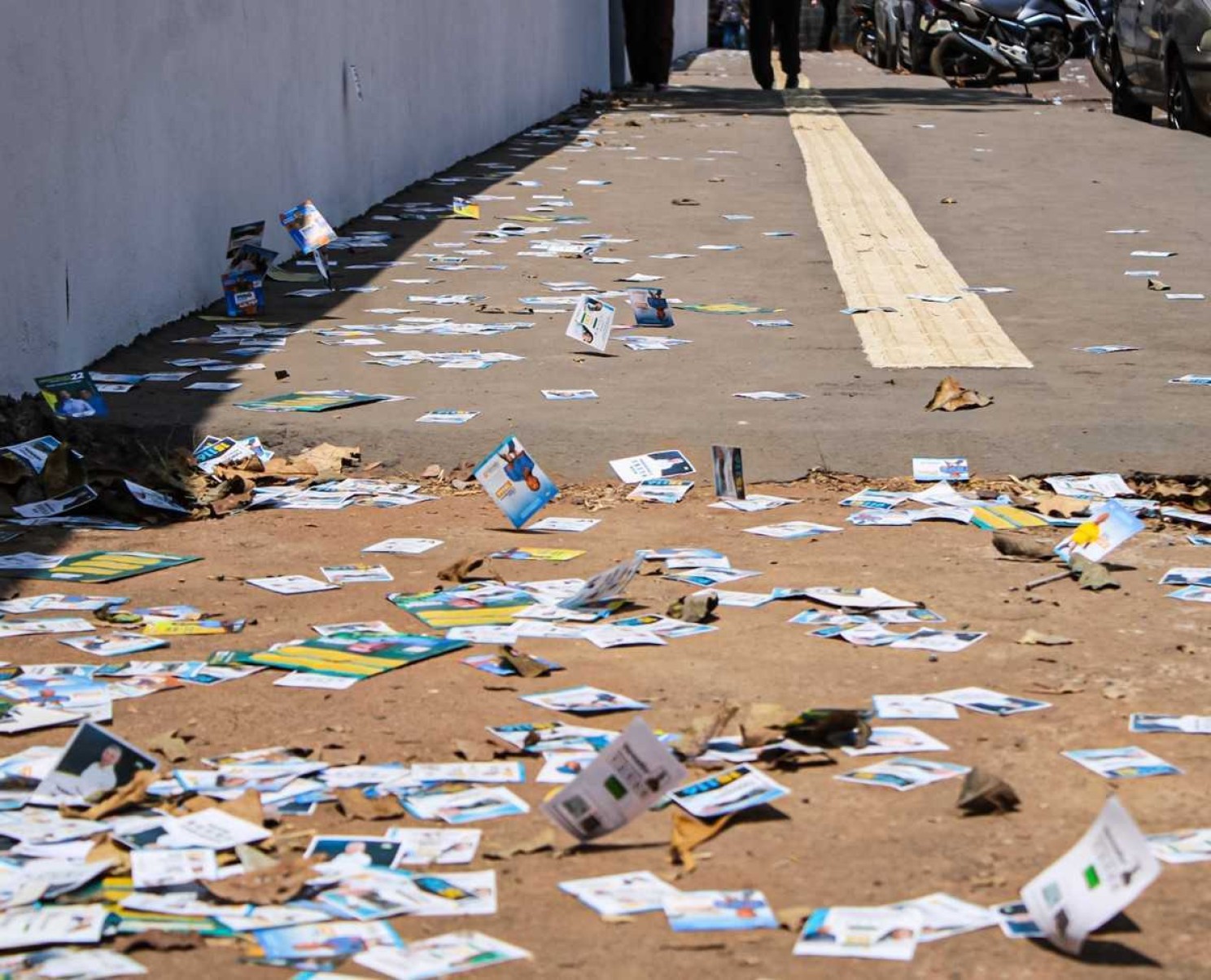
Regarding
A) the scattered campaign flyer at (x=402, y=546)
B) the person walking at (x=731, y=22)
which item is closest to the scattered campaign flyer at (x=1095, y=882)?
the scattered campaign flyer at (x=402, y=546)

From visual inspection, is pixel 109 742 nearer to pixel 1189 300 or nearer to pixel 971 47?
pixel 1189 300

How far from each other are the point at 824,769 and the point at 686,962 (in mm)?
798

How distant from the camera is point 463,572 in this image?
15.2ft

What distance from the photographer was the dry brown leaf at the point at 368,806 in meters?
3.12

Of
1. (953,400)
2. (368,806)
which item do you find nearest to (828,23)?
(953,400)

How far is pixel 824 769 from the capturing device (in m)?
3.32

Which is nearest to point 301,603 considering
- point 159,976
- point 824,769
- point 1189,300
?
point 824,769

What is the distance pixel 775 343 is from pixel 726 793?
14.1 feet

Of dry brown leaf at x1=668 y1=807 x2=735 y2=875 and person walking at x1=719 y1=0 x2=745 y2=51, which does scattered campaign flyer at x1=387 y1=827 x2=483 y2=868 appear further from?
person walking at x1=719 y1=0 x2=745 y2=51

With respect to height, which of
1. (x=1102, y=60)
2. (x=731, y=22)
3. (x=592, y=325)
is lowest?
(x=592, y=325)

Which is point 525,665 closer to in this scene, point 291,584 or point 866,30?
point 291,584

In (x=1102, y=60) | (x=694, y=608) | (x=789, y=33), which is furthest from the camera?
(x=789, y=33)

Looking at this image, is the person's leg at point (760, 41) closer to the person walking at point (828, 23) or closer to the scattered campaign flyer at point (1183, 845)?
the person walking at point (828, 23)

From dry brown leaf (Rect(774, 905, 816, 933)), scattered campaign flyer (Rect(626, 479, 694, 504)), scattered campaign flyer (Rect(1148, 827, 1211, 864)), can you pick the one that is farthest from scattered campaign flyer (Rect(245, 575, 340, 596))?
scattered campaign flyer (Rect(1148, 827, 1211, 864))
